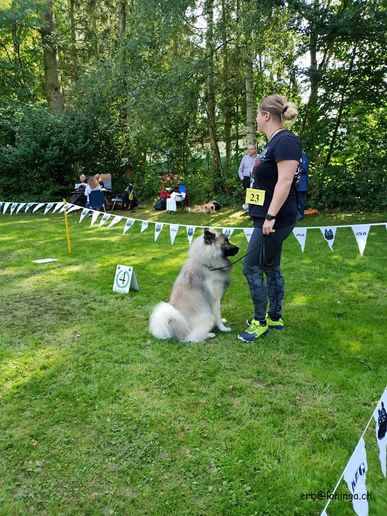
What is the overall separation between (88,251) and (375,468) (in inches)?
246

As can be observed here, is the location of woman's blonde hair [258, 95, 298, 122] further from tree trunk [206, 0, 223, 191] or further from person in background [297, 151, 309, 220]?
tree trunk [206, 0, 223, 191]

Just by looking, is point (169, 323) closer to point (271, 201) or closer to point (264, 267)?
point (264, 267)

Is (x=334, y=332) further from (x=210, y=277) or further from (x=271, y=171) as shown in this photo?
(x=271, y=171)

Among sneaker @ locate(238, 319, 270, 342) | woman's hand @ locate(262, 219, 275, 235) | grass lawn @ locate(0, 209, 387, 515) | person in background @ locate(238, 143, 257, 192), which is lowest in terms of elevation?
grass lawn @ locate(0, 209, 387, 515)

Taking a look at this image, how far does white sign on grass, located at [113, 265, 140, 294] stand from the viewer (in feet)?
16.7

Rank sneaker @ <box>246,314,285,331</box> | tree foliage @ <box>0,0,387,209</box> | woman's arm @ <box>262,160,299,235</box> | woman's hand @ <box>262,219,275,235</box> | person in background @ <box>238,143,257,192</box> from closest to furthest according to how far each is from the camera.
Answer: woman's arm @ <box>262,160,299,235</box>, woman's hand @ <box>262,219,275,235</box>, sneaker @ <box>246,314,285,331</box>, person in background @ <box>238,143,257,192</box>, tree foliage @ <box>0,0,387,209</box>

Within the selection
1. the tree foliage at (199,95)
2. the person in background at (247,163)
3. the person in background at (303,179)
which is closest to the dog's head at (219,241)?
the person in background at (303,179)

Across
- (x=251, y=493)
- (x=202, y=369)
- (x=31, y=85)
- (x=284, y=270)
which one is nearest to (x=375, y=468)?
(x=251, y=493)

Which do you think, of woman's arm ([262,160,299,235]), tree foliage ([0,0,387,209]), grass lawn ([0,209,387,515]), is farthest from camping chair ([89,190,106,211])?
woman's arm ([262,160,299,235])

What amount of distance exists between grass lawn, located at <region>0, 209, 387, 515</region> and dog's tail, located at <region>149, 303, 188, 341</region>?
116 mm

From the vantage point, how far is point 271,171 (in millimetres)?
3227

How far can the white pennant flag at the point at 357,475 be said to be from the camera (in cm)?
150

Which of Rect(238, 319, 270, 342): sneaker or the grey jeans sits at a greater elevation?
the grey jeans

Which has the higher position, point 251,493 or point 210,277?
point 210,277
